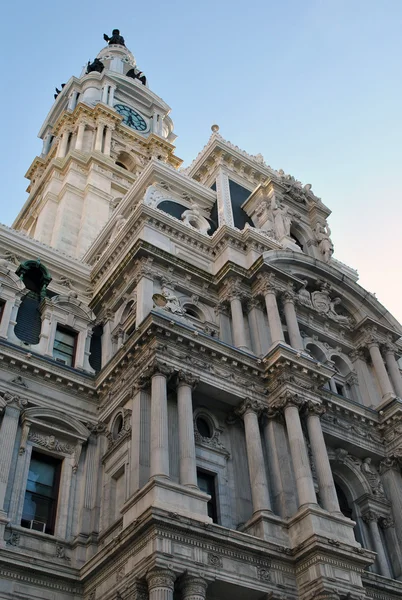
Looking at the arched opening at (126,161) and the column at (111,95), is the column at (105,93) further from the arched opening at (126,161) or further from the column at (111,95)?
the arched opening at (126,161)

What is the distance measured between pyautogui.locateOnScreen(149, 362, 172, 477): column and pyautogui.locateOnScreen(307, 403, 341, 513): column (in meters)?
5.48

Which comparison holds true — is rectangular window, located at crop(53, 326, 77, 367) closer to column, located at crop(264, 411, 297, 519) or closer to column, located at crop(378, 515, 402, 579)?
column, located at crop(264, 411, 297, 519)

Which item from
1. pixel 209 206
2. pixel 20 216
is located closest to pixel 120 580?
pixel 209 206

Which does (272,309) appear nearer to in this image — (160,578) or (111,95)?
(160,578)

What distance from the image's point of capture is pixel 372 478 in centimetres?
2795

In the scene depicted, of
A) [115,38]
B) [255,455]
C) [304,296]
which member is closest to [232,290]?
[304,296]

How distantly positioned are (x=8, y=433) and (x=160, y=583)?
8.21 m

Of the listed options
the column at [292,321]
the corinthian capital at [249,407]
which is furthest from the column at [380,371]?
the corinthian capital at [249,407]

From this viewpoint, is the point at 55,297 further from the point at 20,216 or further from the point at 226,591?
the point at 20,216

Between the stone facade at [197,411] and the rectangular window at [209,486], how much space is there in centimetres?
5

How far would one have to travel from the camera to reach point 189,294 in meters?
29.8

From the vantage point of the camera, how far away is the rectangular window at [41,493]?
2295 cm

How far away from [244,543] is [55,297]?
46.0ft

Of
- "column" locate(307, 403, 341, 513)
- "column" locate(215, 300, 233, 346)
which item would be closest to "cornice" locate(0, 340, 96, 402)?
"column" locate(215, 300, 233, 346)
